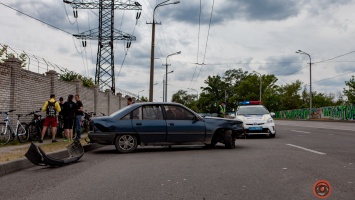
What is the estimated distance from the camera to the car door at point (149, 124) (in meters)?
11.3

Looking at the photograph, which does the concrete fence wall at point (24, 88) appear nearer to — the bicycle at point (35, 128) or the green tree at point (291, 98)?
the bicycle at point (35, 128)

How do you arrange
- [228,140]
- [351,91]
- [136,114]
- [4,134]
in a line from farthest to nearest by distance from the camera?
[351,91] → [4,134] → [228,140] → [136,114]

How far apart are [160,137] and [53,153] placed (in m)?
3.00

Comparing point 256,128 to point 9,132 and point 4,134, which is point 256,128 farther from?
point 4,134

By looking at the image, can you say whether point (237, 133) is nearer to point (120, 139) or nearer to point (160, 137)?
point (160, 137)

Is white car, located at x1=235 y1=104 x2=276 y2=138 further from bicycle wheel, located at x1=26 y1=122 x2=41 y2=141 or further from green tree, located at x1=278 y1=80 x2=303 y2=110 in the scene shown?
green tree, located at x1=278 y1=80 x2=303 y2=110

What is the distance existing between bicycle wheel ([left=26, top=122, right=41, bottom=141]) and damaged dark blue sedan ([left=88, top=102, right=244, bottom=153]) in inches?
168

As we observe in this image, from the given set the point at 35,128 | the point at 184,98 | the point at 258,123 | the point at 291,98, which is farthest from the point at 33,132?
the point at 184,98

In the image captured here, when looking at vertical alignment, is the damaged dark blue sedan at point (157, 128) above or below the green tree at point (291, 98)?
below

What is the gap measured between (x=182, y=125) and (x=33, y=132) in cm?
628

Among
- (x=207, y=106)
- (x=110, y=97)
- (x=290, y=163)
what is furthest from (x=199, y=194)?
(x=207, y=106)

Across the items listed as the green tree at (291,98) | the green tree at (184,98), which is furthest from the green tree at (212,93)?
the green tree at (184,98)

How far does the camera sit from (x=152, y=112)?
38.3 feet

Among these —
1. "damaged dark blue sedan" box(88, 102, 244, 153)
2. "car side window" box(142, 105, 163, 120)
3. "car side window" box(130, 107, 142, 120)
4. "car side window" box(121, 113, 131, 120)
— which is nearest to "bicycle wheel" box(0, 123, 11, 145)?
"damaged dark blue sedan" box(88, 102, 244, 153)
